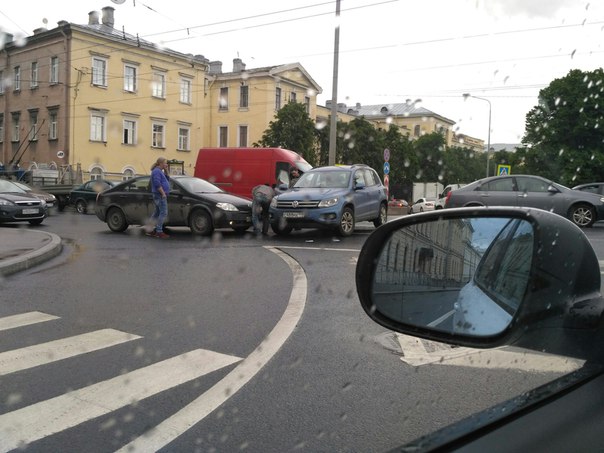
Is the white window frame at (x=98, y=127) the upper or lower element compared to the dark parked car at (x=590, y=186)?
upper

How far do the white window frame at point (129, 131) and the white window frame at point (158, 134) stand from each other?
295 millimetres

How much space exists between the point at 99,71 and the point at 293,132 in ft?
79.1

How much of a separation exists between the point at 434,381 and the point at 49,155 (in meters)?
4.40

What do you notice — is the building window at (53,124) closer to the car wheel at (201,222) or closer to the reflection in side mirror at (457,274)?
the reflection in side mirror at (457,274)

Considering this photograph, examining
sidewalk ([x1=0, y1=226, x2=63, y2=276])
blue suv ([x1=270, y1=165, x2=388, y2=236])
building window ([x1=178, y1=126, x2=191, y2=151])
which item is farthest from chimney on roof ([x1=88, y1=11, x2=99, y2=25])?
blue suv ([x1=270, y1=165, x2=388, y2=236])

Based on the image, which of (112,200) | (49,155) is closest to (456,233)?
(49,155)

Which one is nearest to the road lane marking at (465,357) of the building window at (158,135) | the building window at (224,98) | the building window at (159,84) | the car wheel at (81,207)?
the building window at (159,84)

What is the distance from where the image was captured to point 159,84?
19.5ft

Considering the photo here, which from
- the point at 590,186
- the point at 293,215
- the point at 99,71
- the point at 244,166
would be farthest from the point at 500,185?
the point at 244,166

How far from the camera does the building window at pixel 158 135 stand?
703 centimetres

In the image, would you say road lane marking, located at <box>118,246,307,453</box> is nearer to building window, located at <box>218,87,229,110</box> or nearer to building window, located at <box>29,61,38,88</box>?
building window, located at <box>29,61,38,88</box>

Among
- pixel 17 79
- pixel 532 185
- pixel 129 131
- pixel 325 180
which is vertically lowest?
pixel 532 185

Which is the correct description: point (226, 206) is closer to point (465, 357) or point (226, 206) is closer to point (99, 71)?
point (99, 71)

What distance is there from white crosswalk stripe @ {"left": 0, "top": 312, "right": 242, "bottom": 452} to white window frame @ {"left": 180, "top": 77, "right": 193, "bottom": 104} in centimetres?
335
